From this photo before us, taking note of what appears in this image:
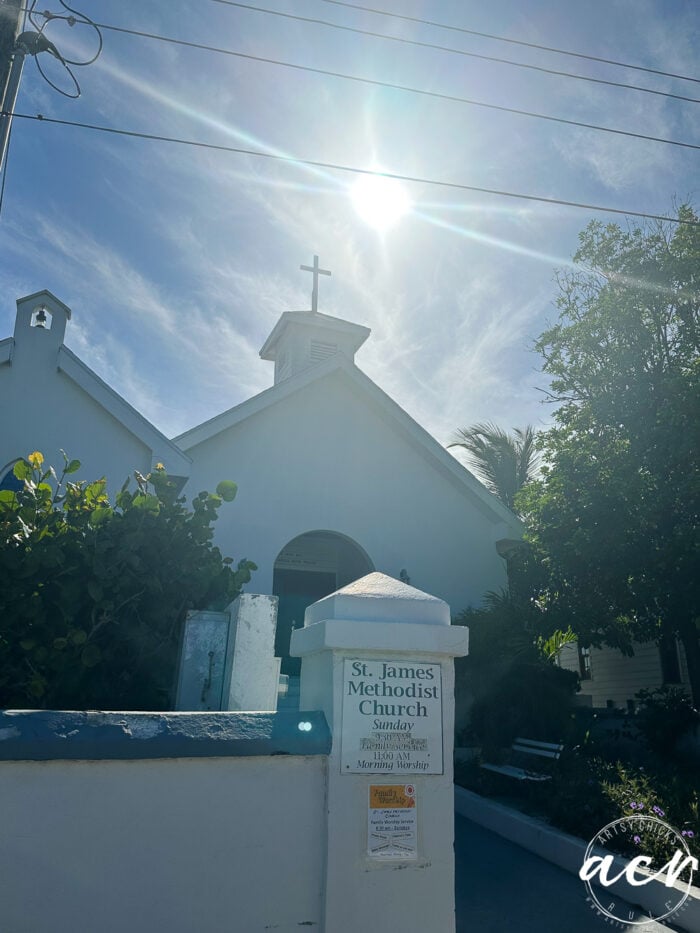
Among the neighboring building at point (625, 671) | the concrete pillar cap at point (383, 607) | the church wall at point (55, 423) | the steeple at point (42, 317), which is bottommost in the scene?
the concrete pillar cap at point (383, 607)

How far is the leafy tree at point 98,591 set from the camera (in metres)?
3.85

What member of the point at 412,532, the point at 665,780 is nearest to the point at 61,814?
the point at 665,780

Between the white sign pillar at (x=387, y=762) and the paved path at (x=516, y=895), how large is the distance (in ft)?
6.79

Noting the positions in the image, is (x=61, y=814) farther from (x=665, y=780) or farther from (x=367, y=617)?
(x=665, y=780)

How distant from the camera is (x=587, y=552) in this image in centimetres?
1082

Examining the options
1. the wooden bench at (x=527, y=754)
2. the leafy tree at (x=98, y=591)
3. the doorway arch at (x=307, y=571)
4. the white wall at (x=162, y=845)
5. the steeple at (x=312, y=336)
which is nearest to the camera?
the white wall at (x=162, y=845)

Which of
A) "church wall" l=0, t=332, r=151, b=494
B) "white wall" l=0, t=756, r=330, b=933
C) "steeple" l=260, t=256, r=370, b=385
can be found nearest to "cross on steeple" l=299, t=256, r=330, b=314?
"steeple" l=260, t=256, r=370, b=385

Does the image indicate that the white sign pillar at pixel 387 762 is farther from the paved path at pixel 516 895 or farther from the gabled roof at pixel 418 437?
the gabled roof at pixel 418 437

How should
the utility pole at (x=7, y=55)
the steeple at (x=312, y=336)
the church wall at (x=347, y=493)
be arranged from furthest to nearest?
1. the steeple at (x=312, y=336)
2. the church wall at (x=347, y=493)
3. the utility pole at (x=7, y=55)

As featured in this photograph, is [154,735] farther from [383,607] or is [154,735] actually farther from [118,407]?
[118,407]

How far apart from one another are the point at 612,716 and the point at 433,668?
10.3 metres

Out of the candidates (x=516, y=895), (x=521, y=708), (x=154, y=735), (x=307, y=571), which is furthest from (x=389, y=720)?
(x=307, y=571)

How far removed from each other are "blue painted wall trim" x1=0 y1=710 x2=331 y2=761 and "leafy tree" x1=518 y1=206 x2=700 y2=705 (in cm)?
786

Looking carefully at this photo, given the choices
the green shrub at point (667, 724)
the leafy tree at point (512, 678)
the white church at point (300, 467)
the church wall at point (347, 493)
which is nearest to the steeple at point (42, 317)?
the white church at point (300, 467)
